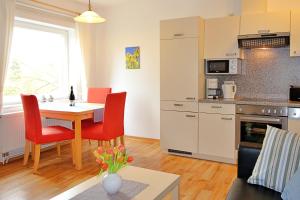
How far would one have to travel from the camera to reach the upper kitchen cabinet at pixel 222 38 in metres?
3.64

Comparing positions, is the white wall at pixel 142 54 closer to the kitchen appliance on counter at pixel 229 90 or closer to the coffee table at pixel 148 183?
the kitchen appliance on counter at pixel 229 90

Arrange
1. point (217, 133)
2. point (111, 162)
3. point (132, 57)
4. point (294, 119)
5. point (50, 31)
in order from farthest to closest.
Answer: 1. point (132, 57)
2. point (50, 31)
3. point (217, 133)
4. point (294, 119)
5. point (111, 162)

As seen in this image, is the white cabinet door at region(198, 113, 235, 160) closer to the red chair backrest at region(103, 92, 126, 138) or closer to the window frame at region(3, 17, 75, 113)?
the red chair backrest at region(103, 92, 126, 138)

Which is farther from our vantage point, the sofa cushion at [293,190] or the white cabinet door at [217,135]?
the white cabinet door at [217,135]

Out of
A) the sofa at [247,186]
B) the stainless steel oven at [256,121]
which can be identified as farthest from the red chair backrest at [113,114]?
the sofa at [247,186]

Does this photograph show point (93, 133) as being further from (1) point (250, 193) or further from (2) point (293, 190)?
(2) point (293, 190)

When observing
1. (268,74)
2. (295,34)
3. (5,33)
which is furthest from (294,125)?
(5,33)

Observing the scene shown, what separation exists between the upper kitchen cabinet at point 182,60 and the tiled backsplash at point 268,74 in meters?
0.66

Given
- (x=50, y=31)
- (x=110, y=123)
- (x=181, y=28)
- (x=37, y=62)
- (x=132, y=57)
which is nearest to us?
(x=110, y=123)

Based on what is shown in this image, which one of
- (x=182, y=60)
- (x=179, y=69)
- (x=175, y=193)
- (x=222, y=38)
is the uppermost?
(x=222, y=38)

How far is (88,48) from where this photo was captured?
16.4ft

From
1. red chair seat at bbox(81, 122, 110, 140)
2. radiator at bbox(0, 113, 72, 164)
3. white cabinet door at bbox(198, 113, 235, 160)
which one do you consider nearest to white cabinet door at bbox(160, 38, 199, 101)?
white cabinet door at bbox(198, 113, 235, 160)

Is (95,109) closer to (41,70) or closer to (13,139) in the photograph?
(13,139)

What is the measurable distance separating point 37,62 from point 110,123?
6.11ft
